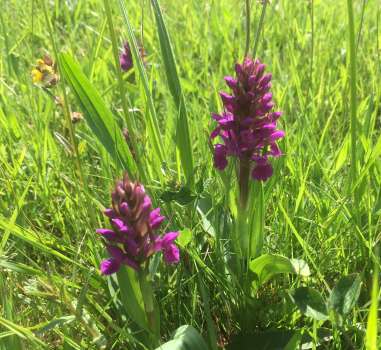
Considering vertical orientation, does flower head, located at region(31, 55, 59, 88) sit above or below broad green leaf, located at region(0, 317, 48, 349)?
above

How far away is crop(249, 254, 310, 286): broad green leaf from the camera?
1087 mm

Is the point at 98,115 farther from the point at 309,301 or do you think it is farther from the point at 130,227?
the point at 309,301

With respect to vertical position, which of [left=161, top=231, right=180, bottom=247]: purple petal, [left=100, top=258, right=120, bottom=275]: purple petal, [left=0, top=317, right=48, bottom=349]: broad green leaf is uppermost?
[left=161, top=231, right=180, bottom=247]: purple petal

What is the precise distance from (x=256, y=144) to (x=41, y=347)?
70 centimetres

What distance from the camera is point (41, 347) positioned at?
997mm

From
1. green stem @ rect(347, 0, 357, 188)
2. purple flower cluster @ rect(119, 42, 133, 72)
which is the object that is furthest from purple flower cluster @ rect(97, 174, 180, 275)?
purple flower cluster @ rect(119, 42, 133, 72)

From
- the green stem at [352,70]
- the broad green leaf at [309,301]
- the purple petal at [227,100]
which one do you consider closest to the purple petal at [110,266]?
the broad green leaf at [309,301]

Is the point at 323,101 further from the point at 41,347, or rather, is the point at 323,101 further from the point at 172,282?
the point at 41,347

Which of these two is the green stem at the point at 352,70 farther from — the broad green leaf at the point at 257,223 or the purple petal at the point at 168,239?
the purple petal at the point at 168,239

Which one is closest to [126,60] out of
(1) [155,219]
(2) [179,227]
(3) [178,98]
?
(3) [178,98]

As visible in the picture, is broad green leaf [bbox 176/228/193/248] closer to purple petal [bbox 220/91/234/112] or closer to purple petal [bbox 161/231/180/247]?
purple petal [bbox 161/231/180/247]

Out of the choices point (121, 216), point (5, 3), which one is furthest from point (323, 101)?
point (5, 3)

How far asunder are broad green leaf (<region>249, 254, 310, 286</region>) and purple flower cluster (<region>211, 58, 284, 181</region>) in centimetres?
21

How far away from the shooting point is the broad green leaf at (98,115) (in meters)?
1.32
